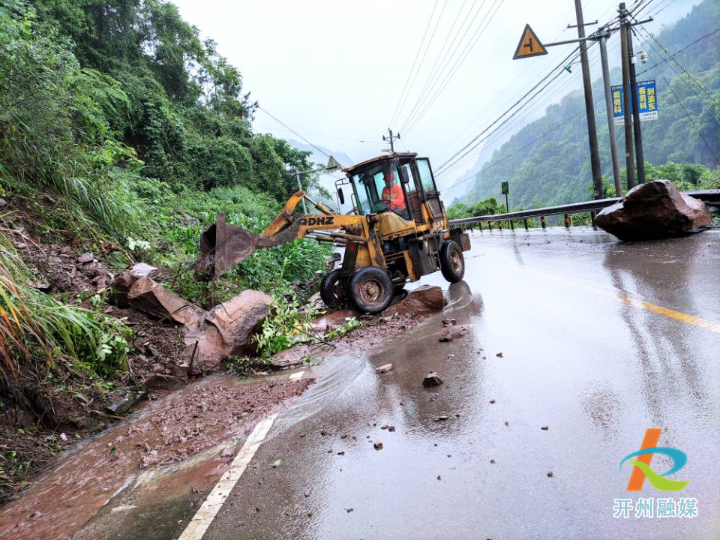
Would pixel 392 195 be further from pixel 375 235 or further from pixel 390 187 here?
pixel 375 235

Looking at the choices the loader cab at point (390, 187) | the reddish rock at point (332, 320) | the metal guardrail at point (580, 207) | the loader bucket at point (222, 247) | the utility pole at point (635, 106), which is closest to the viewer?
the loader bucket at point (222, 247)

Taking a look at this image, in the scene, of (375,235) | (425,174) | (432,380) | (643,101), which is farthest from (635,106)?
(432,380)

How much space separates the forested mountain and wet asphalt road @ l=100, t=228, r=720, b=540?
23465 millimetres

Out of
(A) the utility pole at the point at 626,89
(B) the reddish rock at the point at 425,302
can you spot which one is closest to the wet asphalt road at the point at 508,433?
(B) the reddish rock at the point at 425,302

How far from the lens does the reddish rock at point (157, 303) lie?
6.23 m

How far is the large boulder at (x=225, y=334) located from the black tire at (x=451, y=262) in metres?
4.42

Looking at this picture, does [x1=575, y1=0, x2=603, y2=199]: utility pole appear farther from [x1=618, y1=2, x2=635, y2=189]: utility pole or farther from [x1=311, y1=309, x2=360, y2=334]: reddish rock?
[x1=311, y1=309, x2=360, y2=334]: reddish rock

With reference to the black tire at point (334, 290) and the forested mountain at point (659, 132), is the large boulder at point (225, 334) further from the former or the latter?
the forested mountain at point (659, 132)

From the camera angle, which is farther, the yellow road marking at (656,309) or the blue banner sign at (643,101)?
the blue banner sign at (643,101)

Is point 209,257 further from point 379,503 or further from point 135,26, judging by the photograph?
point 135,26

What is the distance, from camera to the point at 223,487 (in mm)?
3012

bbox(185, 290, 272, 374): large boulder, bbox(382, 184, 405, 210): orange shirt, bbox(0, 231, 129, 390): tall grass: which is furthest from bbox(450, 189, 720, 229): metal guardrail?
bbox(0, 231, 129, 390): tall grass

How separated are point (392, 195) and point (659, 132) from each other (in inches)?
2928

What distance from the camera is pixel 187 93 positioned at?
29.5 metres
